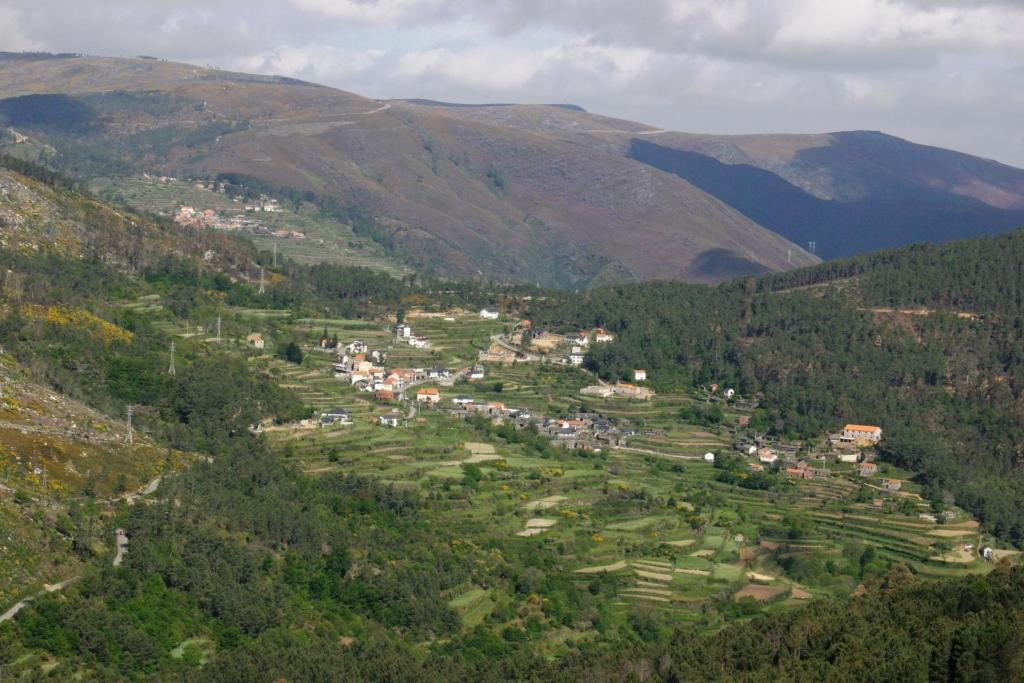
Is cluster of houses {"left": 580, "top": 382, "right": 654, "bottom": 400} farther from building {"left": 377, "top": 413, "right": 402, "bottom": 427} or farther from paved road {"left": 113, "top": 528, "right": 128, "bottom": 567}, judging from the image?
paved road {"left": 113, "top": 528, "right": 128, "bottom": 567}

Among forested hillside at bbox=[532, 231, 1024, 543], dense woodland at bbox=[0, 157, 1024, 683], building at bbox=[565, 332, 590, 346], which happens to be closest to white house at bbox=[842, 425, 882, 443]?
forested hillside at bbox=[532, 231, 1024, 543]

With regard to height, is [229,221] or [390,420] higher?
[229,221]

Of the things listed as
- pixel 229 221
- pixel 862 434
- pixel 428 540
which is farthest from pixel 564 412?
pixel 229 221

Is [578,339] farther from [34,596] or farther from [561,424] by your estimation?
[34,596]

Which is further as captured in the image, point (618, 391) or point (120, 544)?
point (618, 391)

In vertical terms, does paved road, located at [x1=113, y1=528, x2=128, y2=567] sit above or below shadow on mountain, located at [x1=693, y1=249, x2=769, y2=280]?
below

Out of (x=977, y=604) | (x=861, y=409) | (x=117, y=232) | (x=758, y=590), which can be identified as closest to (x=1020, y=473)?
(x=861, y=409)
